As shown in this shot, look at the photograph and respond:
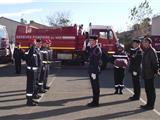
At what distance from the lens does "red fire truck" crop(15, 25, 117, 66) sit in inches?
1219

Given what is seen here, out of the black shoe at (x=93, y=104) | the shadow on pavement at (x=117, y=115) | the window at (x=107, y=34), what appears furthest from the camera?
the window at (x=107, y=34)

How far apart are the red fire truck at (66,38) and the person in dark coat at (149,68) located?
17.5 m

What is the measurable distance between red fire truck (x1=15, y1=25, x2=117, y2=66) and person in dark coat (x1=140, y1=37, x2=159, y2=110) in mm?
17528

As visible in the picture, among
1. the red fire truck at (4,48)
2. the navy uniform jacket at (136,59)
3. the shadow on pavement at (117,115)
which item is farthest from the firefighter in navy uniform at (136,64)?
the red fire truck at (4,48)

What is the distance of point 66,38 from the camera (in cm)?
3111

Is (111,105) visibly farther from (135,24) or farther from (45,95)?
(135,24)

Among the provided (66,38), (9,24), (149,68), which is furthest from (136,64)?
(9,24)

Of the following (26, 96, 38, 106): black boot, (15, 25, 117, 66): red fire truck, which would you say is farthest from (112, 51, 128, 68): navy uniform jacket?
(15, 25, 117, 66): red fire truck

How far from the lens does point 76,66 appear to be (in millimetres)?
32969

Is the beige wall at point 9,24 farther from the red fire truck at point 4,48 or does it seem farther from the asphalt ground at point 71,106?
the asphalt ground at point 71,106

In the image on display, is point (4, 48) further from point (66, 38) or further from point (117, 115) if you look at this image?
point (117, 115)

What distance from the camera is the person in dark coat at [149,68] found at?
1313 centimetres

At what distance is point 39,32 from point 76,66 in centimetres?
369

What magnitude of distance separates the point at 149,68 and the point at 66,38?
716 inches
